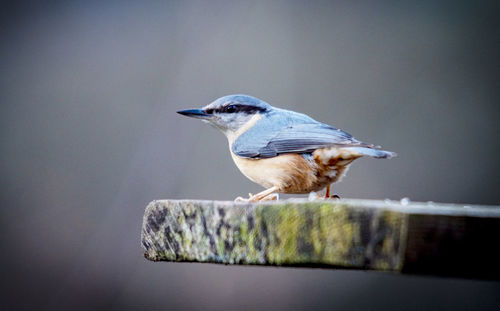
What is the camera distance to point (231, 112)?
252 centimetres

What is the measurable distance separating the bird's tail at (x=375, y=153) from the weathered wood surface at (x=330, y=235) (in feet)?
2.27

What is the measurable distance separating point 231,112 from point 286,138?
0.41 metres

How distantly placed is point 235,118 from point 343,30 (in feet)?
8.48

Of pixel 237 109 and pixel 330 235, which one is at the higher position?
pixel 237 109

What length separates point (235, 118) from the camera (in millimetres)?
2529

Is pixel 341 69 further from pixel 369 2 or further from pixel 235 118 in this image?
pixel 235 118

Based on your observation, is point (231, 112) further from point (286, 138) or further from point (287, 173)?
point (287, 173)

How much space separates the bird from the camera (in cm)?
205

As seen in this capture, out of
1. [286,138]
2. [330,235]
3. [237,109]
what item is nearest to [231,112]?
[237,109]

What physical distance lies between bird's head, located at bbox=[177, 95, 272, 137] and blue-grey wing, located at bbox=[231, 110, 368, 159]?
0.10m

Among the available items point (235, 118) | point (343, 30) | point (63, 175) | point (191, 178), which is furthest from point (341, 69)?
point (63, 175)

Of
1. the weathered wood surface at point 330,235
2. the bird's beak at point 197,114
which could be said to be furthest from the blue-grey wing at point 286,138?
the weathered wood surface at point 330,235

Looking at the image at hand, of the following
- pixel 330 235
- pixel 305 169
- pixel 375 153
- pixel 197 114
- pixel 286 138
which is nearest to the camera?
pixel 330 235

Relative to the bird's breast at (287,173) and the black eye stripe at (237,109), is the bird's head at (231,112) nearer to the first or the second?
the black eye stripe at (237,109)
